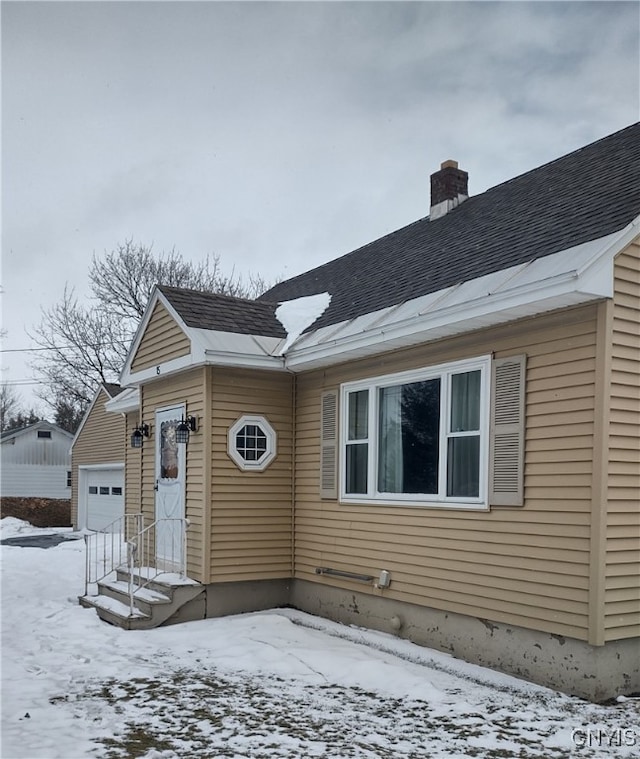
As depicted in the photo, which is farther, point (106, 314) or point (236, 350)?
point (106, 314)

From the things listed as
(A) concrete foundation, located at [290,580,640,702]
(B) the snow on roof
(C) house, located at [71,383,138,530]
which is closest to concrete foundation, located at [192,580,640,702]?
(A) concrete foundation, located at [290,580,640,702]

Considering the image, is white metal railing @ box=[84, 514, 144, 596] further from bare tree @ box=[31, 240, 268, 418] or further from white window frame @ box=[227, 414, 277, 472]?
bare tree @ box=[31, 240, 268, 418]

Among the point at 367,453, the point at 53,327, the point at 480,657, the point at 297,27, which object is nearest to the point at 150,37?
the point at 297,27

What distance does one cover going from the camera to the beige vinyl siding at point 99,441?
18.7 m

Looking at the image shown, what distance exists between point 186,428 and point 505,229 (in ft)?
14.4

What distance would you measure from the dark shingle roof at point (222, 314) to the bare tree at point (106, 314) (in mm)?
18134

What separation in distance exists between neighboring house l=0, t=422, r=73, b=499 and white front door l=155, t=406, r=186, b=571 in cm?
2190

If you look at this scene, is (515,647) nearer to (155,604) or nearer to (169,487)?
(155,604)

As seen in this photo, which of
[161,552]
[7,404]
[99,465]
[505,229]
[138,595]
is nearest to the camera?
[505,229]

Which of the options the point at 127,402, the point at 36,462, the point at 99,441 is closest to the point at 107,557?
the point at 127,402

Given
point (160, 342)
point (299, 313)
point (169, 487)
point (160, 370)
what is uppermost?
point (299, 313)

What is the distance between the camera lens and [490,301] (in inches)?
223

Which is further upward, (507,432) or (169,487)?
(507,432)

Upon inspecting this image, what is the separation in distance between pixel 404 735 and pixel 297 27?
970 cm
